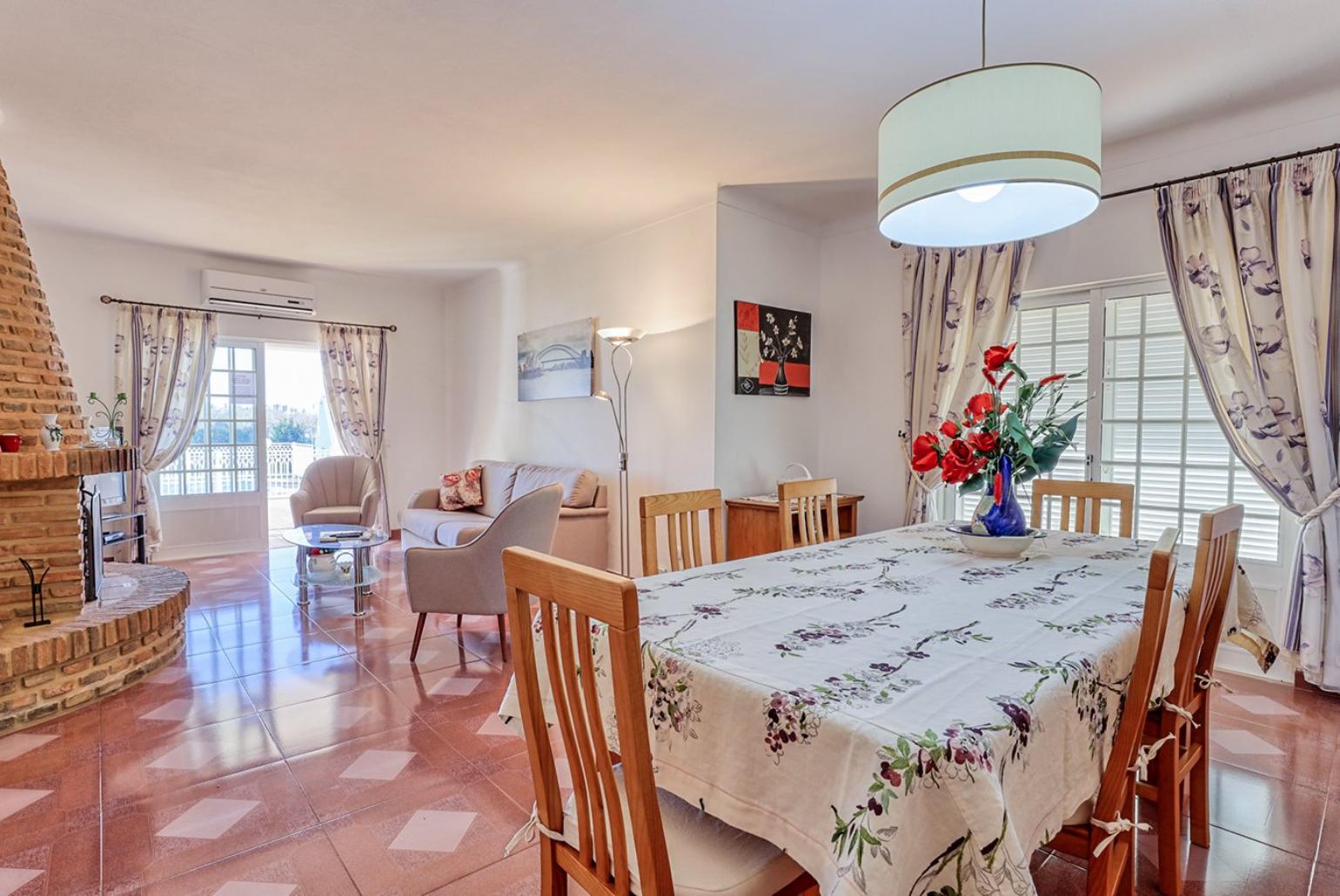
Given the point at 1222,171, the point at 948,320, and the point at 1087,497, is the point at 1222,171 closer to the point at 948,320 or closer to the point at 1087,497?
the point at 948,320

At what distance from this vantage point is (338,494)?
5.73 meters

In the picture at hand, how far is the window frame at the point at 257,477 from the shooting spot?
18.7ft

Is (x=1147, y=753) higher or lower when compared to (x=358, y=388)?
lower

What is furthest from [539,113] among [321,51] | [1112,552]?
[1112,552]

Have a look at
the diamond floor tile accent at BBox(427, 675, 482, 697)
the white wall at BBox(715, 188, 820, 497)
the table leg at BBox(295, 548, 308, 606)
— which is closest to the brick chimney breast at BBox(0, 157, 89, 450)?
the table leg at BBox(295, 548, 308, 606)

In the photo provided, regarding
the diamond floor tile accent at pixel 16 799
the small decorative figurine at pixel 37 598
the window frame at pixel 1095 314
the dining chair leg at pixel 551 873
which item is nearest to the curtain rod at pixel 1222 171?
the window frame at pixel 1095 314

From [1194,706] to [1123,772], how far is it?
0.85 metres

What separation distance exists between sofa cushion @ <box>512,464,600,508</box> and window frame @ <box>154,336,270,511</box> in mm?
2562

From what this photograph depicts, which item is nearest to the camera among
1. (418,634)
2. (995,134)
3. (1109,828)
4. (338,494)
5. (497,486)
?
(1109,828)

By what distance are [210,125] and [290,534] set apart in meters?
2.45

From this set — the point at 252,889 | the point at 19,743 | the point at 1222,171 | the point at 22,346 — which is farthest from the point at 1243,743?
the point at 22,346

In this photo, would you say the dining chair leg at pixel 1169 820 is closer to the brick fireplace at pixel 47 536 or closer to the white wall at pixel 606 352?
the white wall at pixel 606 352

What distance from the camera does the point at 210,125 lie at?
10.4ft

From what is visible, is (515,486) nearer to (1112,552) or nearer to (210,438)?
(210,438)
